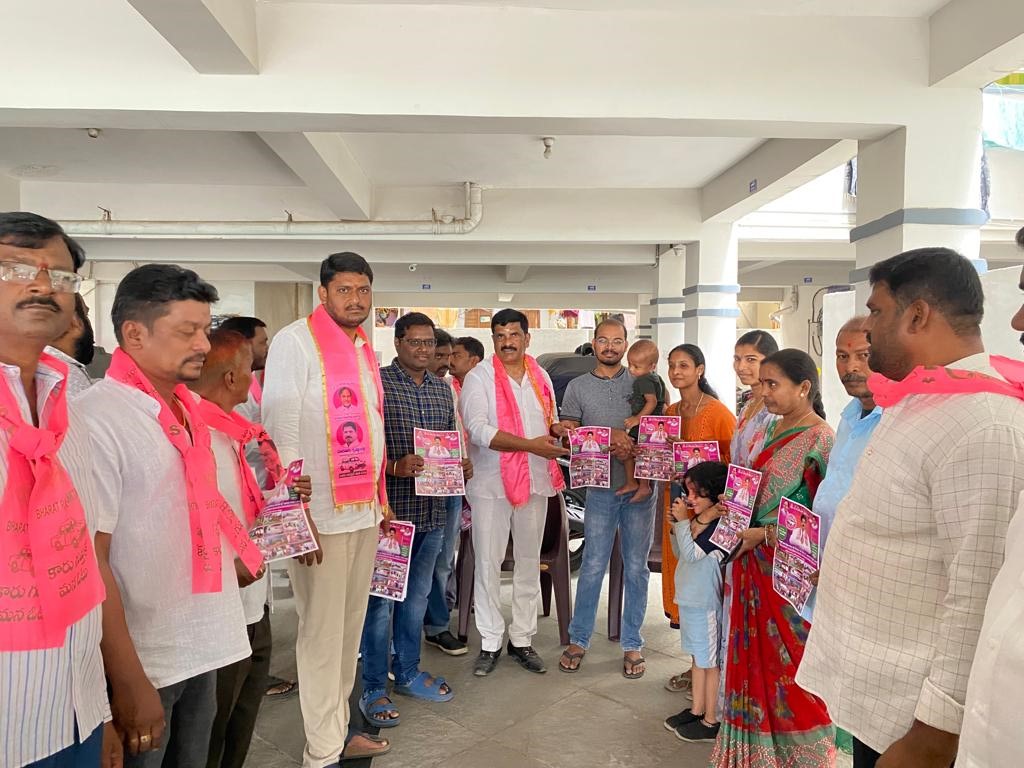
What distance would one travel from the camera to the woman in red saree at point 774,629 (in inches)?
90.4

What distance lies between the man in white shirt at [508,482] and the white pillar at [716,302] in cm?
455

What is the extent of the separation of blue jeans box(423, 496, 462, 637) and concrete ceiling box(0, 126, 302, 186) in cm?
396

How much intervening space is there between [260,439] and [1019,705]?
1922mm

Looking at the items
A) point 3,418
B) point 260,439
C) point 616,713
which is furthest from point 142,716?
point 616,713

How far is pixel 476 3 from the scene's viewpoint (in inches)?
149

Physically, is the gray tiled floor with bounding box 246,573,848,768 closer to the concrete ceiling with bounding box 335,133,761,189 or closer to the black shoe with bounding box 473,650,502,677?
the black shoe with bounding box 473,650,502,677

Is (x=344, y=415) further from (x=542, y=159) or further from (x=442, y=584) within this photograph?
(x=542, y=159)

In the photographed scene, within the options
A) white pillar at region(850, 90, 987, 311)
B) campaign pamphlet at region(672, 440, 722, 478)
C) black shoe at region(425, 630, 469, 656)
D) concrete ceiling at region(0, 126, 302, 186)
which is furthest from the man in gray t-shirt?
concrete ceiling at region(0, 126, 302, 186)

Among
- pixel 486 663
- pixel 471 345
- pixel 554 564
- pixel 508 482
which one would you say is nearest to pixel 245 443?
pixel 508 482

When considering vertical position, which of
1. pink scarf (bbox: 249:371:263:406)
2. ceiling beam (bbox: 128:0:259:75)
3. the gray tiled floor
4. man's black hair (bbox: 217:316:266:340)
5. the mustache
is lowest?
the gray tiled floor

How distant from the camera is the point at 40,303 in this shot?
118 cm

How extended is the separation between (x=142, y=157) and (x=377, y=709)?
5744mm

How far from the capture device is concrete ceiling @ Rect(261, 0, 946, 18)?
3.71 meters

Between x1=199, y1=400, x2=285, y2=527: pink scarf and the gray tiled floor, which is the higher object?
x1=199, y1=400, x2=285, y2=527: pink scarf
